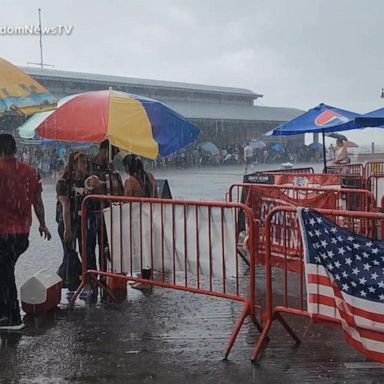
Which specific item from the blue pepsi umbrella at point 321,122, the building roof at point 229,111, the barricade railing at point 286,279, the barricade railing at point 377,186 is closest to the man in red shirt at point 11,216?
the barricade railing at point 286,279

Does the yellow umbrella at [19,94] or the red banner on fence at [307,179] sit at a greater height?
the yellow umbrella at [19,94]

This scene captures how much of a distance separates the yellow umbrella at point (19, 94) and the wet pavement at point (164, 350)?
212 centimetres

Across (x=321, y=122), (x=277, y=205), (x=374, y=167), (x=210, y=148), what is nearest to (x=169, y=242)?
(x=277, y=205)

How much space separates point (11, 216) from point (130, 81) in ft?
123

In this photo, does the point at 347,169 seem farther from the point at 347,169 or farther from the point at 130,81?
the point at 130,81

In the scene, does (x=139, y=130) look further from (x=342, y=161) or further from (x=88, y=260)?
(x=342, y=161)

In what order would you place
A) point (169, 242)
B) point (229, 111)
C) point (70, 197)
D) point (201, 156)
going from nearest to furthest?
point (169, 242), point (70, 197), point (201, 156), point (229, 111)

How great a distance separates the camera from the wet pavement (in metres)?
4.35

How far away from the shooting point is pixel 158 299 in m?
6.49

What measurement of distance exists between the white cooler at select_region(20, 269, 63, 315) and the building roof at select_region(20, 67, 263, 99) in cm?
2985

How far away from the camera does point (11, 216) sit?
5.31 m

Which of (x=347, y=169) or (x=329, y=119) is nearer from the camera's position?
(x=329, y=119)

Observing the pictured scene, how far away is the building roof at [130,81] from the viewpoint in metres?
37.8

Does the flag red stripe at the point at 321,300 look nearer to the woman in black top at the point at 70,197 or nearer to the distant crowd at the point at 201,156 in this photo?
the woman in black top at the point at 70,197
